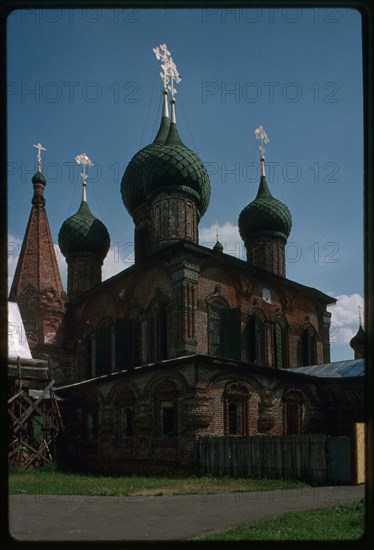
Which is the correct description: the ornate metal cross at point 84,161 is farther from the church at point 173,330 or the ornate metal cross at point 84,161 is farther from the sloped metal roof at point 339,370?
the sloped metal roof at point 339,370

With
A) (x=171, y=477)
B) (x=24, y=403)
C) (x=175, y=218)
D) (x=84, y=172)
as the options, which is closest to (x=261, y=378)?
(x=171, y=477)

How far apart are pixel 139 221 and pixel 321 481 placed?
13.5 metres

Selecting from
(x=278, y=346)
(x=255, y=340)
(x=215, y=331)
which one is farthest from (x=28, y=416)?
(x=278, y=346)

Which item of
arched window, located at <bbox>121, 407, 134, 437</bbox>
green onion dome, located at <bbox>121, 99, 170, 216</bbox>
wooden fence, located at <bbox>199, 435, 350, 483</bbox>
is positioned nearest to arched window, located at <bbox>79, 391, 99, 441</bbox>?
arched window, located at <bbox>121, 407, 134, 437</bbox>

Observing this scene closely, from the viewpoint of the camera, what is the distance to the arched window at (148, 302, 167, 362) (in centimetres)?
2077

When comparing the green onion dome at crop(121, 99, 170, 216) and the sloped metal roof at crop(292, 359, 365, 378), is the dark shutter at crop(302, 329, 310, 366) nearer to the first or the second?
the sloped metal roof at crop(292, 359, 365, 378)

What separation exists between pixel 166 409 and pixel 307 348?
26.5 ft

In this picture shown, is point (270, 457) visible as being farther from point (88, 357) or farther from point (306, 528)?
point (88, 357)

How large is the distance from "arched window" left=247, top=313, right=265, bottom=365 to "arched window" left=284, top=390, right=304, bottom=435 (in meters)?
1.98

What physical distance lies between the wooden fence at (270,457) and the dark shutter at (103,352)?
A: 7318mm

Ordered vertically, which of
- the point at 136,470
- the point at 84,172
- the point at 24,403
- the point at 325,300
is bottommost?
the point at 136,470

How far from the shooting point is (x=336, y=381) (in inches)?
842
